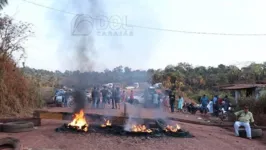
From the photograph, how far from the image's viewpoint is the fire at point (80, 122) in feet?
34.1

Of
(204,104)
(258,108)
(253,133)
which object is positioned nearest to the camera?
(253,133)

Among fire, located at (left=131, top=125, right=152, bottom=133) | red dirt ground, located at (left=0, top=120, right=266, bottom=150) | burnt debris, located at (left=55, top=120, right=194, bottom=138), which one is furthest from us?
fire, located at (left=131, top=125, right=152, bottom=133)

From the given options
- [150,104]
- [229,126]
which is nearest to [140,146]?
[229,126]

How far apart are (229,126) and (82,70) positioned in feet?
26.8

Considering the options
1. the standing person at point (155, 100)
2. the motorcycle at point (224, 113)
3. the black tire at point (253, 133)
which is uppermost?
the standing person at point (155, 100)

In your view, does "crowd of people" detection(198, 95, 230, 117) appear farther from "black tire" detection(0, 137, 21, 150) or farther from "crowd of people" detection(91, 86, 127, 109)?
"black tire" detection(0, 137, 21, 150)

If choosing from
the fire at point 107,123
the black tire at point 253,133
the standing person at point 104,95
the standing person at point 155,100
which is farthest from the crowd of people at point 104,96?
the black tire at point 253,133

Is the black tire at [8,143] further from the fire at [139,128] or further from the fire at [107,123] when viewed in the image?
the fire at [139,128]

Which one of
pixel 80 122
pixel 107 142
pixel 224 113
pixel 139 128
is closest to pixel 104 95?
pixel 224 113

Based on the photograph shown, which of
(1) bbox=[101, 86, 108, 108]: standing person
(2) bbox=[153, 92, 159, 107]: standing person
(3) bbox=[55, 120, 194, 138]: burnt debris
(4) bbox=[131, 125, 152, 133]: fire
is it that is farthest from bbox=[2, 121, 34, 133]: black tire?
(2) bbox=[153, 92, 159, 107]: standing person

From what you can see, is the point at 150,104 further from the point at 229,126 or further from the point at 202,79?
the point at 202,79

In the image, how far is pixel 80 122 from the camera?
11.1m

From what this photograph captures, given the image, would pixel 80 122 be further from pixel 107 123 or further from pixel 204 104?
pixel 204 104

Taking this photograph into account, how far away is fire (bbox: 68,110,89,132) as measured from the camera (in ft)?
34.1
